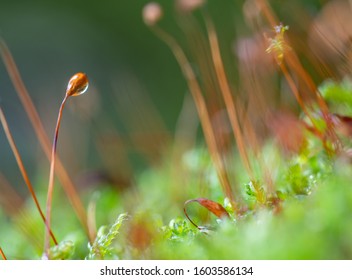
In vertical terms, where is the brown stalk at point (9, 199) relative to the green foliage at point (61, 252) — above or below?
above

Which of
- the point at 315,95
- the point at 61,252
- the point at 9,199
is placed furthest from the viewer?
the point at 9,199

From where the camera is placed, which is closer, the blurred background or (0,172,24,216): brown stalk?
(0,172,24,216): brown stalk

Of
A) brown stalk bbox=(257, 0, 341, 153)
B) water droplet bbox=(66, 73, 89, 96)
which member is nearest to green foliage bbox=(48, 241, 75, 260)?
water droplet bbox=(66, 73, 89, 96)

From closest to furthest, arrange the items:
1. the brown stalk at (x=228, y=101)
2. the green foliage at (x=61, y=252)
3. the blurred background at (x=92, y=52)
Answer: the green foliage at (x=61, y=252)
the brown stalk at (x=228, y=101)
the blurred background at (x=92, y=52)

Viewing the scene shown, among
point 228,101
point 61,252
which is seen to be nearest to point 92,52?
point 228,101

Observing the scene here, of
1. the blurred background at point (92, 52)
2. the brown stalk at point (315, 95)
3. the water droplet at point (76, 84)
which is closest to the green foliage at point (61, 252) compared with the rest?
the water droplet at point (76, 84)

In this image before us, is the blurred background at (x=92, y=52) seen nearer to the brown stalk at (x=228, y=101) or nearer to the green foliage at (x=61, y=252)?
the brown stalk at (x=228, y=101)

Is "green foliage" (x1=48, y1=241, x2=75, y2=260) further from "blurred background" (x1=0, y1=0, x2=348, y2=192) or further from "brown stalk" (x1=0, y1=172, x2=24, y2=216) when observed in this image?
"blurred background" (x1=0, y1=0, x2=348, y2=192)

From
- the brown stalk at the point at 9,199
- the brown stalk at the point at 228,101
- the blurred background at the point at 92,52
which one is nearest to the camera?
the brown stalk at the point at 228,101

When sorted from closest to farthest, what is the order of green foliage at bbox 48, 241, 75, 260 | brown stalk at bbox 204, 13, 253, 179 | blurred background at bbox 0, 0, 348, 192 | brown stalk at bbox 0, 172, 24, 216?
green foliage at bbox 48, 241, 75, 260, brown stalk at bbox 204, 13, 253, 179, brown stalk at bbox 0, 172, 24, 216, blurred background at bbox 0, 0, 348, 192

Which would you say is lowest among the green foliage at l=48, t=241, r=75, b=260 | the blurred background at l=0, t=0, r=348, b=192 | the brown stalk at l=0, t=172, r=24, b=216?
the green foliage at l=48, t=241, r=75, b=260

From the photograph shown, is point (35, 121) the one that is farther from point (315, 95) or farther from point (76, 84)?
point (315, 95)

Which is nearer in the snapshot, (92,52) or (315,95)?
(315,95)
